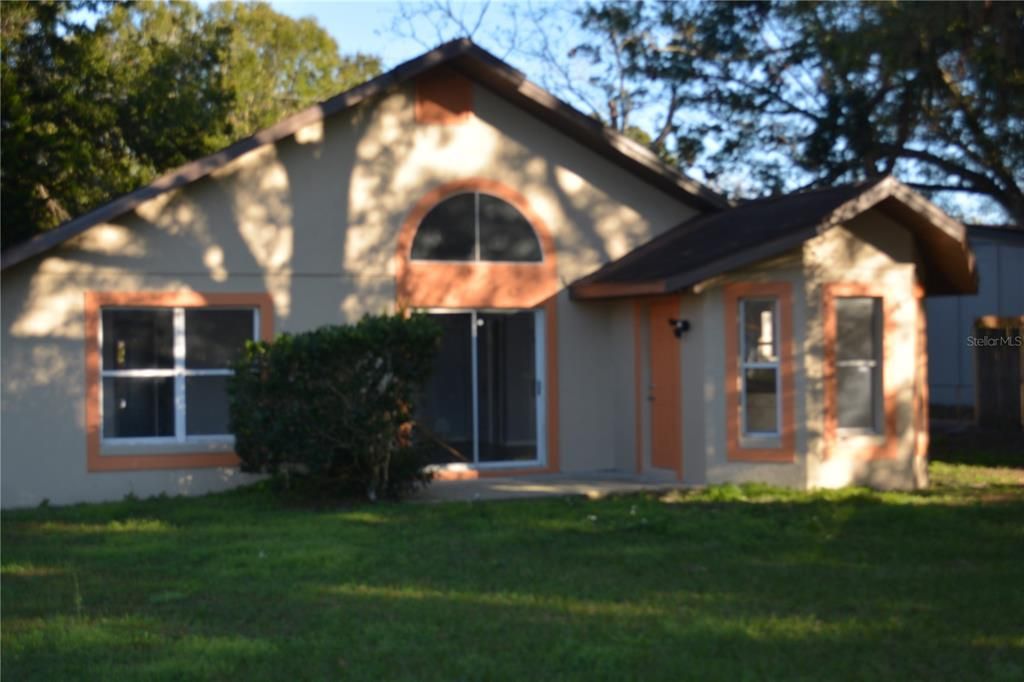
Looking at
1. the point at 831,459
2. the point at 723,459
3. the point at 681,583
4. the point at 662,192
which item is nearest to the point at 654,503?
the point at 723,459

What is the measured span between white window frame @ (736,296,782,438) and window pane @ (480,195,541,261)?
10.1 ft

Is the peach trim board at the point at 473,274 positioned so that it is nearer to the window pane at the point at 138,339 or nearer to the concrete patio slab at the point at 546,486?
the concrete patio slab at the point at 546,486

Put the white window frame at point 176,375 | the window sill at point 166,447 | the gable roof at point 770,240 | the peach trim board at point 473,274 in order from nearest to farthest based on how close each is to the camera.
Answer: the gable roof at point 770,240
the window sill at point 166,447
the white window frame at point 176,375
the peach trim board at point 473,274

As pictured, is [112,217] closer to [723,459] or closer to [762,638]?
[723,459]

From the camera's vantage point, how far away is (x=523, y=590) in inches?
376

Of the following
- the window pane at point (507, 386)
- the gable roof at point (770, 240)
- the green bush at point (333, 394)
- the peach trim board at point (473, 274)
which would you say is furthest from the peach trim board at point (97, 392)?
the gable roof at point (770, 240)

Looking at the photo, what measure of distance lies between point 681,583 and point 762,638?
1802mm

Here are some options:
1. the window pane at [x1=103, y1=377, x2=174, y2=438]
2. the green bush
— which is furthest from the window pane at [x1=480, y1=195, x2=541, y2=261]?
the window pane at [x1=103, y1=377, x2=174, y2=438]

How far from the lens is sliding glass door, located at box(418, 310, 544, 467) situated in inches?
679

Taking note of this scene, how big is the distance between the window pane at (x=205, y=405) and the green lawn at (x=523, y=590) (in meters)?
1.54

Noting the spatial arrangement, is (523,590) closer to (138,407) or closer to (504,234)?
(138,407)

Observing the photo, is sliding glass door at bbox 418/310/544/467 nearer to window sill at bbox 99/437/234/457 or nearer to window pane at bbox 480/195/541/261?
window pane at bbox 480/195/541/261

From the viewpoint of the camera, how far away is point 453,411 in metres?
18.3

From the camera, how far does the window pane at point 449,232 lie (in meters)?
16.7
